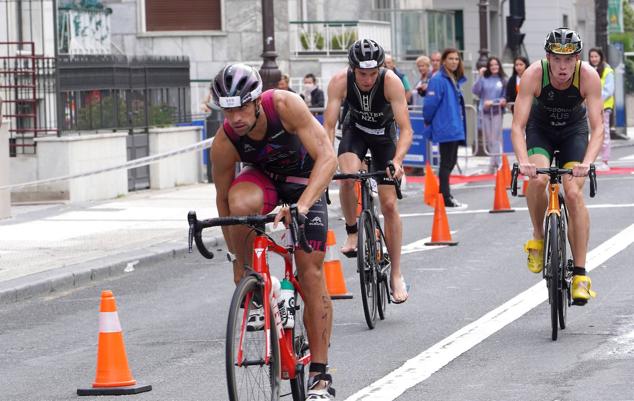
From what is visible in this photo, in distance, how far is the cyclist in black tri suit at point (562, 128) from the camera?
10367 millimetres

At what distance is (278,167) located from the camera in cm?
782

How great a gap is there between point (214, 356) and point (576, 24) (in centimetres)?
5403

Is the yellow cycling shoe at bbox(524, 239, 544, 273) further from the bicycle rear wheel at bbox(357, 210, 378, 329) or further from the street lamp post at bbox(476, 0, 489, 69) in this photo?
the street lamp post at bbox(476, 0, 489, 69)

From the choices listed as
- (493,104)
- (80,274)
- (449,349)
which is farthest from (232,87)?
(493,104)

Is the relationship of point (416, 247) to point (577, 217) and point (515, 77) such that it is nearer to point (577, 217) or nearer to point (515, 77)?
point (577, 217)

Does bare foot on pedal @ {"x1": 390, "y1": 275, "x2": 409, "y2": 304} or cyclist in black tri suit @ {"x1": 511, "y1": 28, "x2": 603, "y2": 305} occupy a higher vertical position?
cyclist in black tri suit @ {"x1": 511, "y1": 28, "x2": 603, "y2": 305}

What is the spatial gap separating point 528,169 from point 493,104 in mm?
15856

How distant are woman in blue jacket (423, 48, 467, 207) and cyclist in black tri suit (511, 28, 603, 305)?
29.4ft

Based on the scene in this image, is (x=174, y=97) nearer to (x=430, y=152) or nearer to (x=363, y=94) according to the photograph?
(x=430, y=152)

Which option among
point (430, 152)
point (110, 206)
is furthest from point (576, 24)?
point (110, 206)

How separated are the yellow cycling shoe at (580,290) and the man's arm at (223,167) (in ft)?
11.0

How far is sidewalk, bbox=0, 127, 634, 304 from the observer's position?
45.2 feet

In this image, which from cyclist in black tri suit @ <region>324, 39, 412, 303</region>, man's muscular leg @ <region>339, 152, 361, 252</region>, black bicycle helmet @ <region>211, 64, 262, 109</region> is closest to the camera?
black bicycle helmet @ <region>211, 64, 262, 109</region>

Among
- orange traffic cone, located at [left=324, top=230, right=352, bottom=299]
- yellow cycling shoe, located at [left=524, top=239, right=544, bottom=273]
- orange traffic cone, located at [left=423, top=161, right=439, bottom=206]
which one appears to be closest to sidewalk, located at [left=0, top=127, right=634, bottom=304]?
orange traffic cone, located at [left=423, top=161, right=439, bottom=206]
